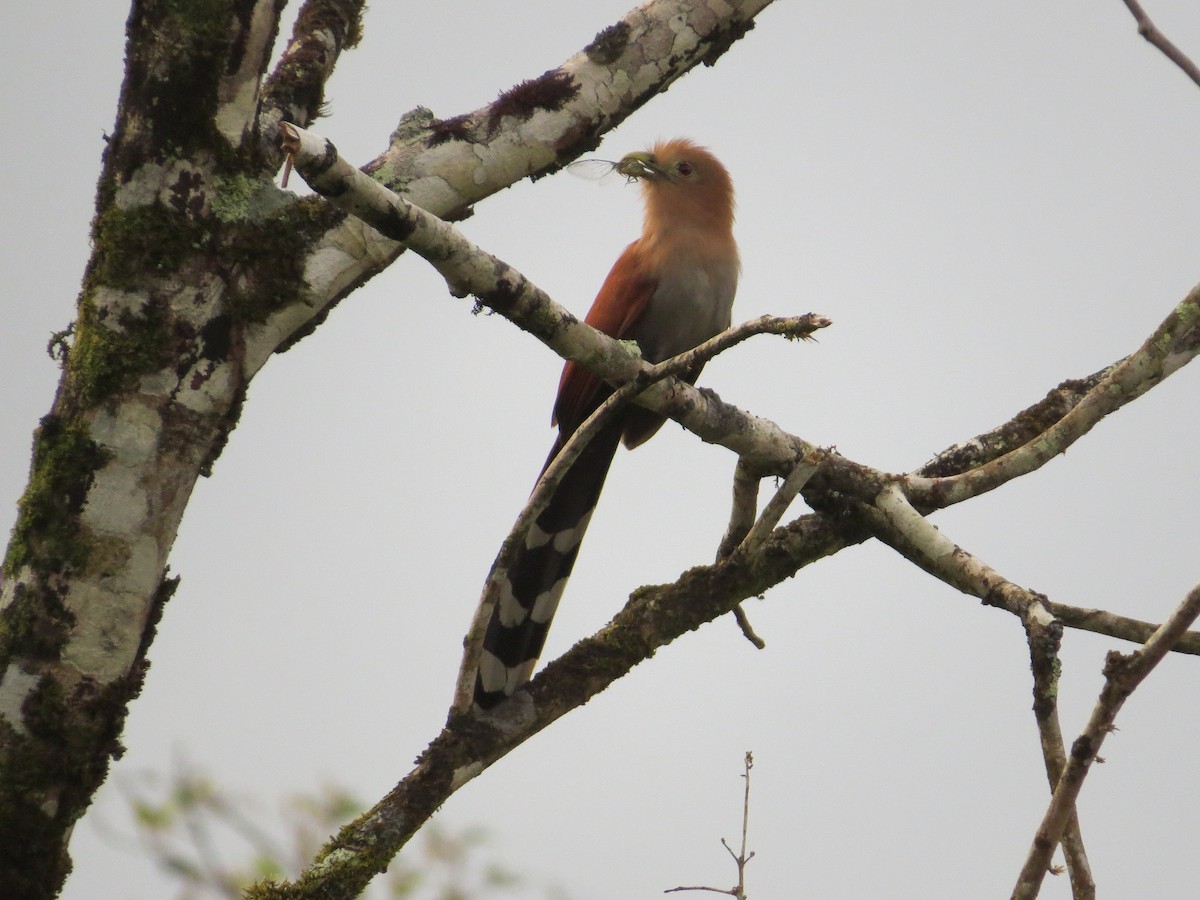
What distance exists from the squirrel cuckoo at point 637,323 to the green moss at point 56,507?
131 centimetres

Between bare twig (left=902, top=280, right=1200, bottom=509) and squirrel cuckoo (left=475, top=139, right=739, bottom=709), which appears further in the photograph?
squirrel cuckoo (left=475, top=139, right=739, bottom=709)

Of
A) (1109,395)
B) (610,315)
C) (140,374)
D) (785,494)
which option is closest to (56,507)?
(140,374)

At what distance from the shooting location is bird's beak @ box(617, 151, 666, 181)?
17.5 feet

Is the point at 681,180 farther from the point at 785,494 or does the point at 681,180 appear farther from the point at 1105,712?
the point at 1105,712

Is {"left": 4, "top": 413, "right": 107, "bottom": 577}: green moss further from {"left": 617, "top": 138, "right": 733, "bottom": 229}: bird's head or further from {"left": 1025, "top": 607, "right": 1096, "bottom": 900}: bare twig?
{"left": 617, "top": 138, "right": 733, "bottom": 229}: bird's head

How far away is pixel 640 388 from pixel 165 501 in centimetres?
111

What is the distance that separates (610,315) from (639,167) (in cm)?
90

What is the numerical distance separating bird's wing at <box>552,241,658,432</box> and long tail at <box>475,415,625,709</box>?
0.42ft

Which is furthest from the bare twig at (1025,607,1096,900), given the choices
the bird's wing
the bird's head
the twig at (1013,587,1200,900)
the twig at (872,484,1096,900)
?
the bird's head

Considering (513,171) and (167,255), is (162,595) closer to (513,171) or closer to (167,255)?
(167,255)

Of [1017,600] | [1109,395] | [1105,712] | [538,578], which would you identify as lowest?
[1105,712]

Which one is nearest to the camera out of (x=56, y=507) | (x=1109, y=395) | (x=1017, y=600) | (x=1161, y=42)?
(x=1161, y=42)

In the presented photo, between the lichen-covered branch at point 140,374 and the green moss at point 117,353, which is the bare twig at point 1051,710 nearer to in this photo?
the lichen-covered branch at point 140,374

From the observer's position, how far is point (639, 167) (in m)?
5.39
